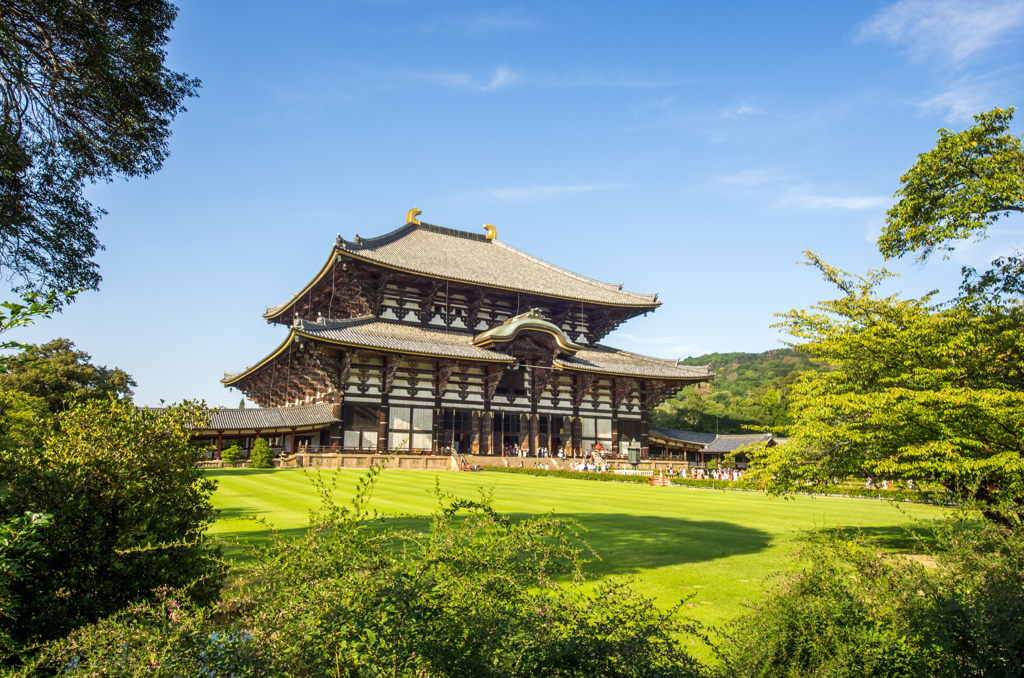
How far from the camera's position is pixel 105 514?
4.40m

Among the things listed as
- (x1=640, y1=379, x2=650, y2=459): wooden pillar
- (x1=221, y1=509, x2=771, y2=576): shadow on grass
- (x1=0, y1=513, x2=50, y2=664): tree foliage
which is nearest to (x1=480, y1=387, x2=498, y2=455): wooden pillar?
(x1=640, y1=379, x2=650, y2=459): wooden pillar

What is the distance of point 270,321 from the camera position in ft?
149

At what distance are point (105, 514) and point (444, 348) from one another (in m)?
26.6

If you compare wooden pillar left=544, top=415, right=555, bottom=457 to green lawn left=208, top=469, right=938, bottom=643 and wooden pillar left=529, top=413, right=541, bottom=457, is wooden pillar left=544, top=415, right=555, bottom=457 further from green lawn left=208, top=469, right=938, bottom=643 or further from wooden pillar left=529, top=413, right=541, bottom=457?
green lawn left=208, top=469, right=938, bottom=643

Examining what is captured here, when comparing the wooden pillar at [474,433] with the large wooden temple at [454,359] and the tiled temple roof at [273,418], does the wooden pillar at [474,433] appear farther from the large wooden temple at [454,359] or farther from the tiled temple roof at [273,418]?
the tiled temple roof at [273,418]

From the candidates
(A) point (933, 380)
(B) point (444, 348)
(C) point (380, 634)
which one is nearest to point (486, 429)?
(B) point (444, 348)

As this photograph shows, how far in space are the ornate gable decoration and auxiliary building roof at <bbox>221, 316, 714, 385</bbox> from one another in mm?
585

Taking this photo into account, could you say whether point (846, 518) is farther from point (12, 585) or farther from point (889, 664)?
point (12, 585)

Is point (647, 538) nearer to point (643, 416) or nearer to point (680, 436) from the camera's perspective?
point (643, 416)

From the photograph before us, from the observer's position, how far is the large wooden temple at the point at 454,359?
98.1 feet

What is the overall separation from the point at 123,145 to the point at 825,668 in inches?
541

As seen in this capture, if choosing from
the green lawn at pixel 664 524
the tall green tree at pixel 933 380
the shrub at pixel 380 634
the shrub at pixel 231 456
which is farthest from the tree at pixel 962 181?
the shrub at pixel 231 456

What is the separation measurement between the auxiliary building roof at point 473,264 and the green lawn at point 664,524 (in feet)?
52.0

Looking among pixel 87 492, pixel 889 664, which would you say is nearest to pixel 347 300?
pixel 87 492
